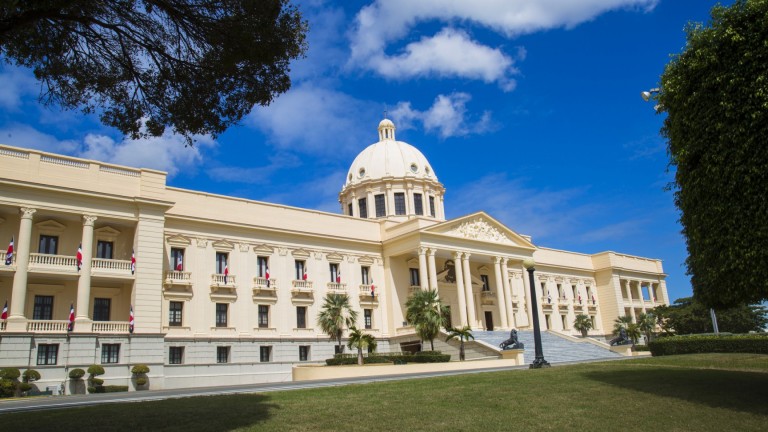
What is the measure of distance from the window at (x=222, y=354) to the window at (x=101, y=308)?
7247 mm

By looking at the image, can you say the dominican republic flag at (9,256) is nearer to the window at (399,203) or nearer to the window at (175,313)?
the window at (175,313)

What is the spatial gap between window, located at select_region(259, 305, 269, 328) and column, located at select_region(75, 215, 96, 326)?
11496mm

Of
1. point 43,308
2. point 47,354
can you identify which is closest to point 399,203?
point 43,308

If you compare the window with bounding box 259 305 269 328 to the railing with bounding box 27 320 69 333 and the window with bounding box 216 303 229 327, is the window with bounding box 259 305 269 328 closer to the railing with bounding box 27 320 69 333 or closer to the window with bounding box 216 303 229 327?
the window with bounding box 216 303 229 327

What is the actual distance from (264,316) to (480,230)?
21499mm

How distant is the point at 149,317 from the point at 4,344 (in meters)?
7.11

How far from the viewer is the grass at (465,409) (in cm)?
1184

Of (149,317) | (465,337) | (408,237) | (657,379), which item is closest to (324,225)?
(408,237)

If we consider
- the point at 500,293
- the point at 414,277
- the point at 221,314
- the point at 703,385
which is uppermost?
the point at 414,277

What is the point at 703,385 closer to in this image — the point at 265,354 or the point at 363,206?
the point at 265,354

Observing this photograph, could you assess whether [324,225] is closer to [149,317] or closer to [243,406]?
[149,317]

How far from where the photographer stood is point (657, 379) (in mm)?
18500

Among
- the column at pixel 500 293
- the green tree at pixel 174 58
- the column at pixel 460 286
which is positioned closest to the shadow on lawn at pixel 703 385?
the green tree at pixel 174 58

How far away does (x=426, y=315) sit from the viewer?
3900 cm
